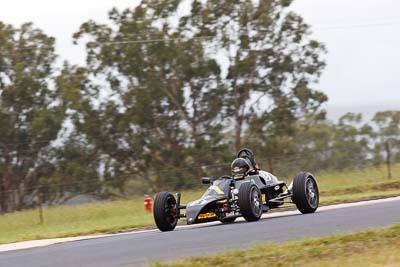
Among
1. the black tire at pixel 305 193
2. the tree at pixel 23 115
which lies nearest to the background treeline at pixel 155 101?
the tree at pixel 23 115

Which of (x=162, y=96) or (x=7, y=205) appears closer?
(x=7, y=205)

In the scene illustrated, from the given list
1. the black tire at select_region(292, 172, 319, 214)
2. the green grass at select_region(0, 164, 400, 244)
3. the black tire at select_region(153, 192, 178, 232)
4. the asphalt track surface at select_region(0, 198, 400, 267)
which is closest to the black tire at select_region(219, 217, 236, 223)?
the asphalt track surface at select_region(0, 198, 400, 267)

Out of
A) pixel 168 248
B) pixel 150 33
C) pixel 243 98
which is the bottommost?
pixel 168 248

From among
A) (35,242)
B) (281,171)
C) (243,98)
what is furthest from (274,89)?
(35,242)

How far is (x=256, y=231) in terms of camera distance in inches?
663

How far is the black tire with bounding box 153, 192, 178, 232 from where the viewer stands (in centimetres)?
1958

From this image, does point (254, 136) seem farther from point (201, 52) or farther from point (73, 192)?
point (73, 192)

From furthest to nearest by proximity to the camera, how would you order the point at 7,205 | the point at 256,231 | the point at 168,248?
the point at 7,205
the point at 256,231
the point at 168,248

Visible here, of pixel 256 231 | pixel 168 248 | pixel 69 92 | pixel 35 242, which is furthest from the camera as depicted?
pixel 69 92

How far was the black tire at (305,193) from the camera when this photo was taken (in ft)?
67.1

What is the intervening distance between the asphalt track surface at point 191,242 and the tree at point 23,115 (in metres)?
27.4

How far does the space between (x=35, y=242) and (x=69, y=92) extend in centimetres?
2570

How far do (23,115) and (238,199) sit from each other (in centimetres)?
2977

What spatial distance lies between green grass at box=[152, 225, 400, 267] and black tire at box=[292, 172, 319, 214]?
20.4 ft
